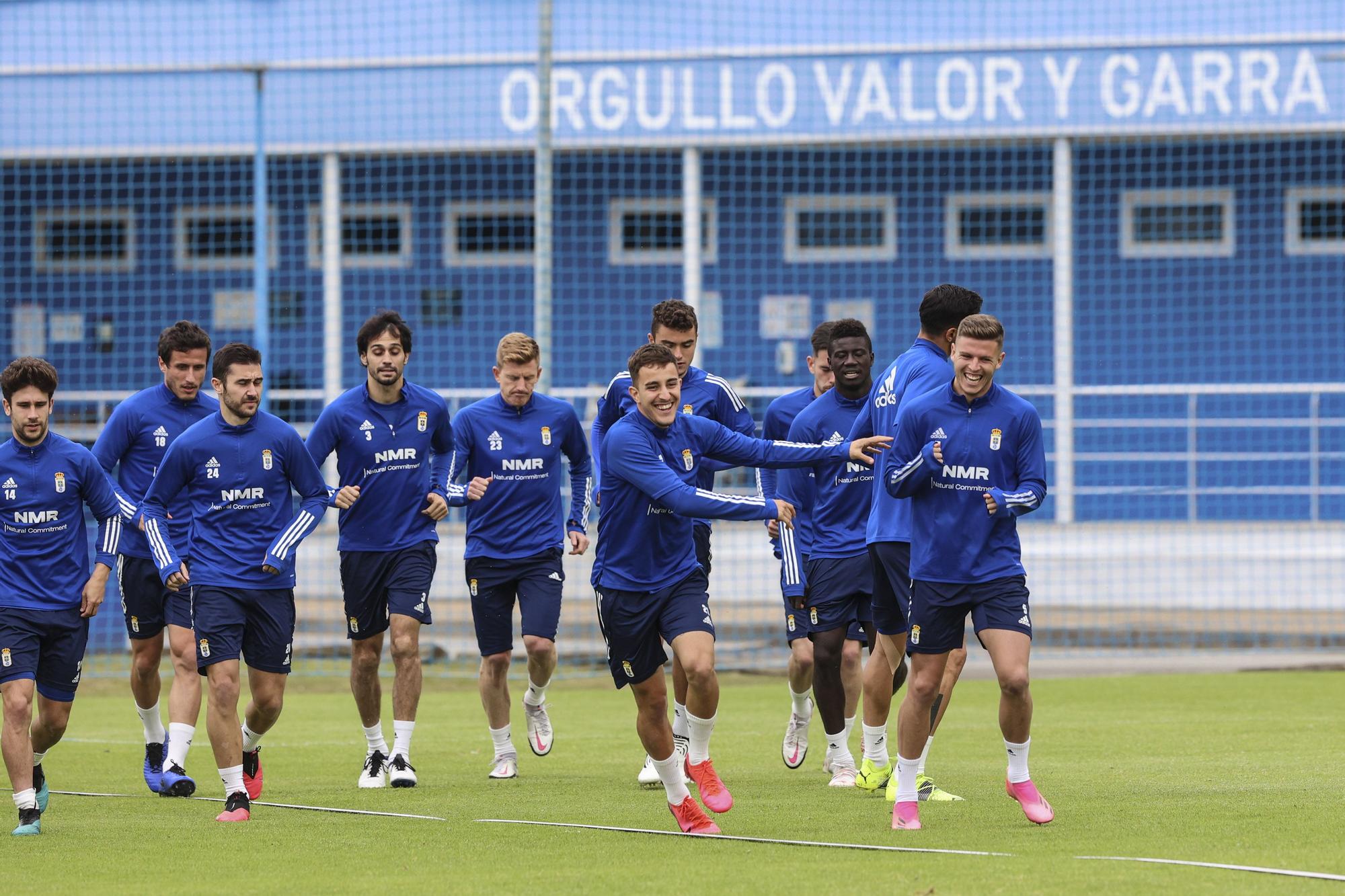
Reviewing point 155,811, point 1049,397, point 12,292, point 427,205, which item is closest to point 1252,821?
point 155,811

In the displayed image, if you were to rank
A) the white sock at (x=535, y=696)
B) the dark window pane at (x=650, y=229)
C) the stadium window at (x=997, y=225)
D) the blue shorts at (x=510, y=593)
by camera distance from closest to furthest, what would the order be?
the blue shorts at (x=510, y=593)
the white sock at (x=535, y=696)
the stadium window at (x=997, y=225)
the dark window pane at (x=650, y=229)

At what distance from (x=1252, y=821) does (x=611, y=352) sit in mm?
15571

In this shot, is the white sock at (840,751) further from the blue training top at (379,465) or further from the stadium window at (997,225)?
the stadium window at (997,225)

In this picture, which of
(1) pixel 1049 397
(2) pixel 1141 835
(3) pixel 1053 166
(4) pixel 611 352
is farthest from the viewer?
(4) pixel 611 352

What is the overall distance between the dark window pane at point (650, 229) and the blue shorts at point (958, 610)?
15.0 meters

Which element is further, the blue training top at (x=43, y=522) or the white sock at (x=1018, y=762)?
the blue training top at (x=43, y=522)

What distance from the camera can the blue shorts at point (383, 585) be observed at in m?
8.80

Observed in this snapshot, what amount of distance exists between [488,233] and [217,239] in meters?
3.38

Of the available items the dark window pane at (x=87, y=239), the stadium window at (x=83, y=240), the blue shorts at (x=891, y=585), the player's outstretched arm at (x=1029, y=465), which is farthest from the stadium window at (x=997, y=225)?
the player's outstretched arm at (x=1029, y=465)

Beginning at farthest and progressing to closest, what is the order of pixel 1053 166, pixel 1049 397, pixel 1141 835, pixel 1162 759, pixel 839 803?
pixel 1053 166 < pixel 1049 397 < pixel 1162 759 < pixel 839 803 < pixel 1141 835

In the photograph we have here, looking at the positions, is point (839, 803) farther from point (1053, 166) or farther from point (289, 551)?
point (1053, 166)

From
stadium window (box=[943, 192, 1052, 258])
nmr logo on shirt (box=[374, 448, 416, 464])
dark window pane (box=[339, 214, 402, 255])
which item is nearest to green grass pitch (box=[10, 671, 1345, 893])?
nmr logo on shirt (box=[374, 448, 416, 464])

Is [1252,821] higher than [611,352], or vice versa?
[611,352]

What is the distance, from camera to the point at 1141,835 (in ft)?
21.3
